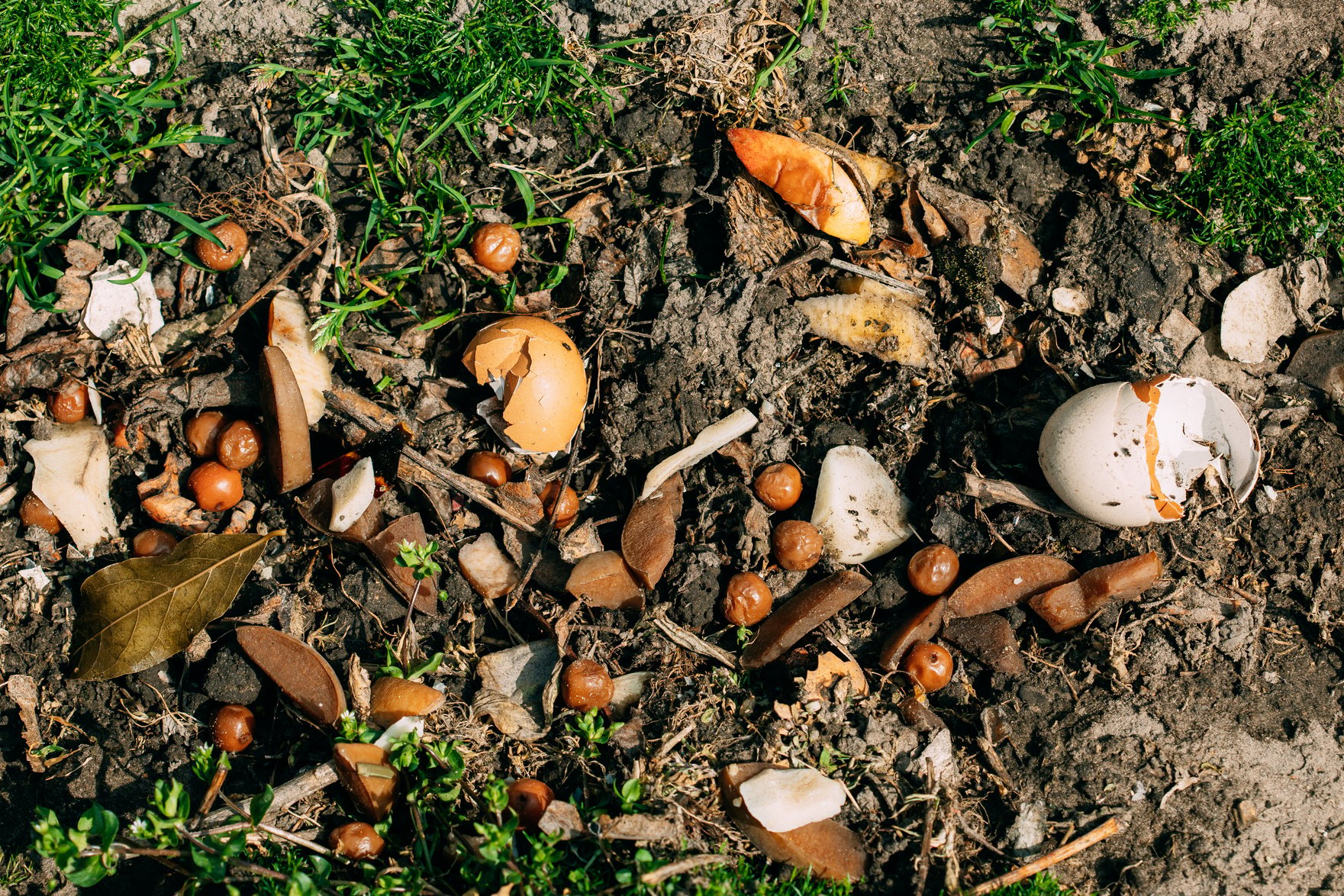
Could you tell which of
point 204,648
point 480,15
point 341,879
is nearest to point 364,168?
point 480,15

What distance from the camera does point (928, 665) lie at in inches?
116

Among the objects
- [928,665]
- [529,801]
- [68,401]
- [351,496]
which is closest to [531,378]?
[351,496]

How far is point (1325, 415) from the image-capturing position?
328cm

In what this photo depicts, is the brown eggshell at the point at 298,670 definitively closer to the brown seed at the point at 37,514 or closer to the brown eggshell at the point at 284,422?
the brown eggshell at the point at 284,422

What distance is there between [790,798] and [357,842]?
4.50 feet

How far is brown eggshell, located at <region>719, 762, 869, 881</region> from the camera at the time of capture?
271cm

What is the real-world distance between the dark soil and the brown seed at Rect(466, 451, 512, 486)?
0.37 ft

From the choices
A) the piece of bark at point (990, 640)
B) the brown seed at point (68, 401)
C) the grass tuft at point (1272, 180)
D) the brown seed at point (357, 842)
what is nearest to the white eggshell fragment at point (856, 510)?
the piece of bark at point (990, 640)

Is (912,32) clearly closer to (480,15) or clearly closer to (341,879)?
(480,15)

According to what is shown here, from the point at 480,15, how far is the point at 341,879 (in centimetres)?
317

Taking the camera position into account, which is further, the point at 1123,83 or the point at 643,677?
the point at 1123,83

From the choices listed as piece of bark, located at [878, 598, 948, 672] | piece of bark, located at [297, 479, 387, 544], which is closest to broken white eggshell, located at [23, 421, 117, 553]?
piece of bark, located at [297, 479, 387, 544]

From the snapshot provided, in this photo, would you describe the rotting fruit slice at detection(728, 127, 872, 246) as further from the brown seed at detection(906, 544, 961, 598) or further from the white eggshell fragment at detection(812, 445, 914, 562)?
the brown seed at detection(906, 544, 961, 598)

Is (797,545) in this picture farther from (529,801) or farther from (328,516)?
(328,516)
